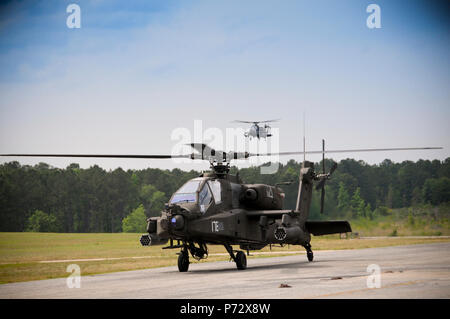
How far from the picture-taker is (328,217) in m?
64.4

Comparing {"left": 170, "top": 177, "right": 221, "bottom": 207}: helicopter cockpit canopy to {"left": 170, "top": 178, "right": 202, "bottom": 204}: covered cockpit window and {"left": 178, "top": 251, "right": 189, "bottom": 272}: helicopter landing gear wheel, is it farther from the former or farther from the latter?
{"left": 178, "top": 251, "right": 189, "bottom": 272}: helicopter landing gear wheel

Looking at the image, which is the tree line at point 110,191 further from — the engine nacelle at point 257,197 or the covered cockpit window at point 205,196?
the covered cockpit window at point 205,196

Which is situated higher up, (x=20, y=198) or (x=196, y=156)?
(x=196, y=156)

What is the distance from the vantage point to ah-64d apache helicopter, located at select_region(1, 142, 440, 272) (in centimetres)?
2134

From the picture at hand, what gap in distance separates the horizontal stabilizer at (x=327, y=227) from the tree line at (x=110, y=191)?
8427 cm

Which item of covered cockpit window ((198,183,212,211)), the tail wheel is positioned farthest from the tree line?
covered cockpit window ((198,183,212,211))

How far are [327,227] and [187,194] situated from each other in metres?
7.89

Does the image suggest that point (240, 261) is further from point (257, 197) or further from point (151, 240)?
point (151, 240)

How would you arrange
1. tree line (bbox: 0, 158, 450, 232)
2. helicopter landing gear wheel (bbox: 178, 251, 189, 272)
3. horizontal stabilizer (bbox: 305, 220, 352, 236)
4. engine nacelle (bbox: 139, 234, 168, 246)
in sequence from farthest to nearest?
1. tree line (bbox: 0, 158, 450, 232)
2. horizontal stabilizer (bbox: 305, 220, 352, 236)
3. helicopter landing gear wheel (bbox: 178, 251, 189, 272)
4. engine nacelle (bbox: 139, 234, 168, 246)

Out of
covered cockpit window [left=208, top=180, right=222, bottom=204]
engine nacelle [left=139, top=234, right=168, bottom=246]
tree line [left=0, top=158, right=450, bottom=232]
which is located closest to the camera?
engine nacelle [left=139, top=234, right=168, bottom=246]

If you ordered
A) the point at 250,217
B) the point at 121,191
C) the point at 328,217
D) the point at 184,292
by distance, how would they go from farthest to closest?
1. the point at 121,191
2. the point at 328,217
3. the point at 250,217
4. the point at 184,292
